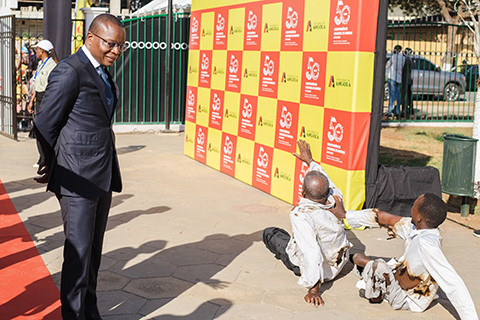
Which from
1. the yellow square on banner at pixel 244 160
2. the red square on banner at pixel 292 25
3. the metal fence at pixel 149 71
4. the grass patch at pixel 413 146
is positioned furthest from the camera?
the metal fence at pixel 149 71

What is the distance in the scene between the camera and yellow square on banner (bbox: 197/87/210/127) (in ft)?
32.6

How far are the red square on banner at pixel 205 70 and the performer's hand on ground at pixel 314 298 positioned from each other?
5.99m

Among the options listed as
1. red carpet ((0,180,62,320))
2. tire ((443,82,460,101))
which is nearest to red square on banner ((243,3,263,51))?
red carpet ((0,180,62,320))

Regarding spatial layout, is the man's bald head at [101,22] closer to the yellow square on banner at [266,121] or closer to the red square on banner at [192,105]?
the yellow square on banner at [266,121]

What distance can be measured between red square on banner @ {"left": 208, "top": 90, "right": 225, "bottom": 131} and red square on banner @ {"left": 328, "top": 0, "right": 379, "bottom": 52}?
3.31 m

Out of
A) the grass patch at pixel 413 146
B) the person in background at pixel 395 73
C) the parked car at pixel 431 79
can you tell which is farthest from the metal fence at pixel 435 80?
the grass patch at pixel 413 146

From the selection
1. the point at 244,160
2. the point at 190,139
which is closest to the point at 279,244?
the point at 244,160

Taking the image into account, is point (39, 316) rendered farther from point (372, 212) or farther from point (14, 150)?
point (14, 150)

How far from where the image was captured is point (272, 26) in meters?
7.87

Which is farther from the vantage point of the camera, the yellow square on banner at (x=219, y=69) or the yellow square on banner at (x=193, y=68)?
the yellow square on banner at (x=193, y=68)

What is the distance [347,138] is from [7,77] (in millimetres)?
8943

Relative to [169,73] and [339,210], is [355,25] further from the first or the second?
[169,73]

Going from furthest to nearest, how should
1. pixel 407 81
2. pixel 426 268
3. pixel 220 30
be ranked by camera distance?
pixel 407 81
pixel 220 30
pixel 426 268

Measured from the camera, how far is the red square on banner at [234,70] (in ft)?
28.9
